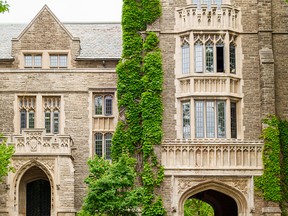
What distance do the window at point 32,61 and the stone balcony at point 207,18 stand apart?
28.3 feet

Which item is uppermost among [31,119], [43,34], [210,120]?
[43,34]

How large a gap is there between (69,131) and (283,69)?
10.9 meters

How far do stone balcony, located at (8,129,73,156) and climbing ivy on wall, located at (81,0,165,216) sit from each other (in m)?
3.09

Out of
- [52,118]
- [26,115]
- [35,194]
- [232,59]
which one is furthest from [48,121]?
[232,59]

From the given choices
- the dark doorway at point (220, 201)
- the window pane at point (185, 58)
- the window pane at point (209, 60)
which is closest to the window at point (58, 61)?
the window pane at point (185, 58)

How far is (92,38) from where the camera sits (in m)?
41.7

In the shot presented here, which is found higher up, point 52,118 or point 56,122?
point 52,118

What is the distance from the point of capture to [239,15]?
34.4m

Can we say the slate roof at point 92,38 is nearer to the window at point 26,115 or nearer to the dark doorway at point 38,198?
the window at point 26,115

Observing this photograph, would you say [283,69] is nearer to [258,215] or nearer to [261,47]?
[261,47]

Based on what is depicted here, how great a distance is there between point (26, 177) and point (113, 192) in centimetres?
930

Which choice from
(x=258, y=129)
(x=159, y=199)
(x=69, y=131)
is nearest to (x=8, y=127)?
(x=69, y=131)

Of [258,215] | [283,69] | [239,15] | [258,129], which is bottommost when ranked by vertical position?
[258,215]

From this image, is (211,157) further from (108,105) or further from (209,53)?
(108,105)
